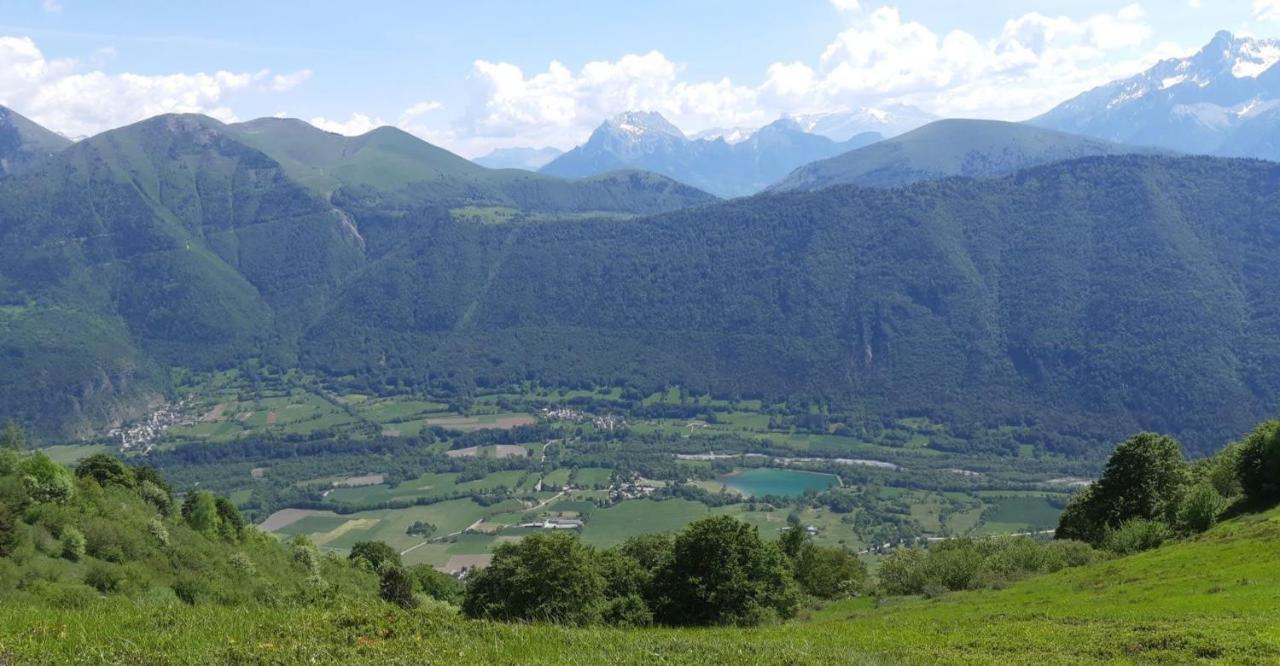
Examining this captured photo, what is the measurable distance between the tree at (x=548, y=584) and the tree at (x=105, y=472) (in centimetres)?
3365

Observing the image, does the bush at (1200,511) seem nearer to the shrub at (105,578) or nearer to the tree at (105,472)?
the shrub at (105,578)

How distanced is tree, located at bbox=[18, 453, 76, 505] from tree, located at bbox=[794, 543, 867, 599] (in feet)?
154

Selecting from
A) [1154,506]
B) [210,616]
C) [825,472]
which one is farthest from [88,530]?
[825,472]

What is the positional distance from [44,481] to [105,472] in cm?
1579

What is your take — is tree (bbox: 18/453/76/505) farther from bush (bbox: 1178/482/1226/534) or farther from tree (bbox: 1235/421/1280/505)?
tree (bbox: 1235/421/1280/505)

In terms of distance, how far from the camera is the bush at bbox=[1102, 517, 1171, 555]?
4922 centimetres

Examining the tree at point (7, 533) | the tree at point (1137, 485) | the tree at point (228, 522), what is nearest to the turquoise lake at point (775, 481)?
the tree at point (1137, 485)

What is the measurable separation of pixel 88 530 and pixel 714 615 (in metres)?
34.2

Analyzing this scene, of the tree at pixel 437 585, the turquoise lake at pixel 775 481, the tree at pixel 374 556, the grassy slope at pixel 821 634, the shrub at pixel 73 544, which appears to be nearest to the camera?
the grassy slope at pixel 821 634

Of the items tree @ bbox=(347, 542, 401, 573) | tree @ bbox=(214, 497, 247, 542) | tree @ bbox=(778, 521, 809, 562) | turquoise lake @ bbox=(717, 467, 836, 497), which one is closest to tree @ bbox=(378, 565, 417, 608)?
tree @ bbox=(214, 497, 247, 542)

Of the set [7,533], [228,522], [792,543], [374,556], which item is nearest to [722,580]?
[792,543]

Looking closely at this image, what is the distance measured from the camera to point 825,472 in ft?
602

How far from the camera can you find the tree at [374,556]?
83.4 m

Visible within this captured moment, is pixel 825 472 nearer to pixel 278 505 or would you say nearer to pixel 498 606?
pixel 278 505
